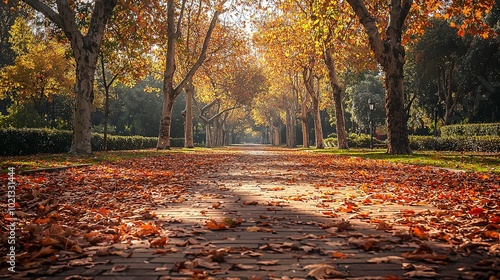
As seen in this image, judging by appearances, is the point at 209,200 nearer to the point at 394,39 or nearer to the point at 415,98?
the point at 394,39

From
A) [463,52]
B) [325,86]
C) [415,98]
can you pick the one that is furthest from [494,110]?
[325,86]

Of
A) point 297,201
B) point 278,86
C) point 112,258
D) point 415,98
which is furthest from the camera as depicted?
point 278,86

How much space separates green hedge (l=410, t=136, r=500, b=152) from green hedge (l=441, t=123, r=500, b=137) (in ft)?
3.06

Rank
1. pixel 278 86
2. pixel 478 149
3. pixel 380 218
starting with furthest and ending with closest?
pixel 278 86 → pixel 478 149 → pixel 380 218

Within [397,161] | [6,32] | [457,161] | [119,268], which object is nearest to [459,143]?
[457,161]

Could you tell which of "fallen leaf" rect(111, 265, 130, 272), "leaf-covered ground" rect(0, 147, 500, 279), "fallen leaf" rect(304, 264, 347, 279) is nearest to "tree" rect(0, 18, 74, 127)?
"leaf-covered ground" rect(0, 147, 500, 279)

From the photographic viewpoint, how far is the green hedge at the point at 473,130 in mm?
24625

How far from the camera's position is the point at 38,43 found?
32500mm

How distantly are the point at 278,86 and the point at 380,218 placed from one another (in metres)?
44.7

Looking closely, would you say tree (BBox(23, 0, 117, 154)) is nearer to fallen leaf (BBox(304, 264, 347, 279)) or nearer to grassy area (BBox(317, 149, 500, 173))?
grassy area (BBox(317, 149, 500, 173))

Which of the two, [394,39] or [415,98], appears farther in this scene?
[415,98]

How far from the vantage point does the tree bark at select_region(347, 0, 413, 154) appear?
16.4 metres

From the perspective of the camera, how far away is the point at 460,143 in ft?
86.5

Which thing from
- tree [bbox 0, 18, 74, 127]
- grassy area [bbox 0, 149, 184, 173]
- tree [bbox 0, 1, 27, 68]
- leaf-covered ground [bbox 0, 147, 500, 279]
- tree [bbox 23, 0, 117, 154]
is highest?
tree [bbox 0, 1, 27, 68]
